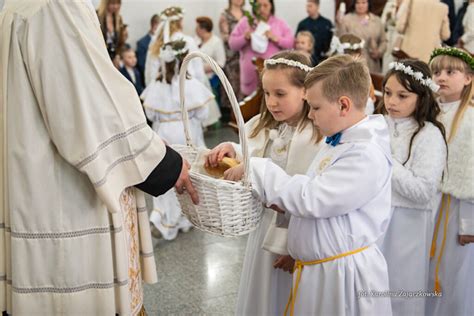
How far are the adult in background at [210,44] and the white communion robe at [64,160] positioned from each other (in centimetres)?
659

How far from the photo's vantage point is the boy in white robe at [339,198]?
2193 millimetres

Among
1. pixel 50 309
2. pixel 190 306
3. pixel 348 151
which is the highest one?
pixel 348 151

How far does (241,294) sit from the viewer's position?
2961 mm

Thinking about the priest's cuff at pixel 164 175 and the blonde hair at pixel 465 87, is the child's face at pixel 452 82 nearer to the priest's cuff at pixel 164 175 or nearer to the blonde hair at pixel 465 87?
the blonde hair at pixel 465 87

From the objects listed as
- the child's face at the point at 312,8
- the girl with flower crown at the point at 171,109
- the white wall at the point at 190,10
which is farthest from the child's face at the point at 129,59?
the girl with flower crown at the point at 171,109

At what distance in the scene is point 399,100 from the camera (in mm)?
3020

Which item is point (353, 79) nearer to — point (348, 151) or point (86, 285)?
point (348, 151)

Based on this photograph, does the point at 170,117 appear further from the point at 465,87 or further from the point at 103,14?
the point at 103,14

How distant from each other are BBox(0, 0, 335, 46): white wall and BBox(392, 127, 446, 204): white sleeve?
283 inches

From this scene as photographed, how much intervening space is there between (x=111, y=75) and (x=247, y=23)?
245 inches

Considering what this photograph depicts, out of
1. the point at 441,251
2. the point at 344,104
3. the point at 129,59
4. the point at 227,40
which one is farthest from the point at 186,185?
the point at 227,40

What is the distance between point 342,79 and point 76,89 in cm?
98

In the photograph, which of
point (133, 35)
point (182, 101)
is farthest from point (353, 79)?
point (133, 35)

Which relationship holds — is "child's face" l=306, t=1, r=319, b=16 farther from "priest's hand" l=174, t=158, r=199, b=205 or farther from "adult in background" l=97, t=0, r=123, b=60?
"priest's hand" l=174, t=158, r=199, b=205
